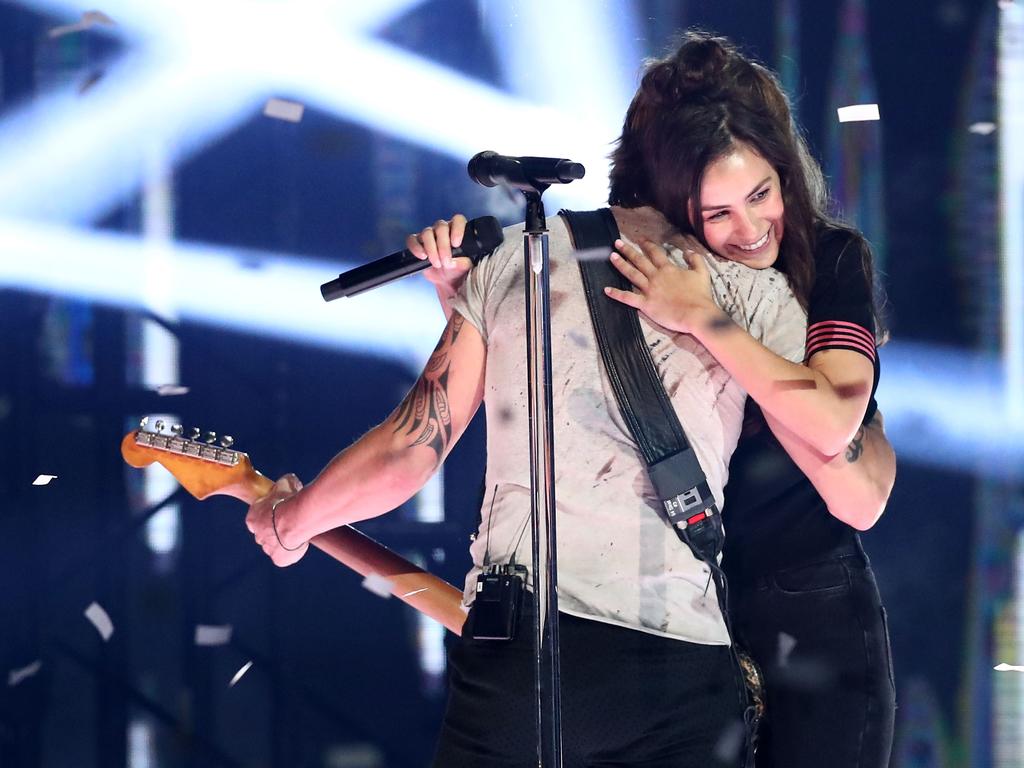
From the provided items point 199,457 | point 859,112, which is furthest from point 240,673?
point 859,112

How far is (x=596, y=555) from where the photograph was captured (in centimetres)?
147

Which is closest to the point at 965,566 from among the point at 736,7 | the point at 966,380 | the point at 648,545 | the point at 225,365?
the point at 966,380

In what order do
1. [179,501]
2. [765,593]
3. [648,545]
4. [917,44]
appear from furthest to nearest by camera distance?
[179,501] → [917,44] → [765,593] → [648,545]

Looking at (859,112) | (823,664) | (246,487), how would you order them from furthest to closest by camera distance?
(859,112), (246,487), (823,664)

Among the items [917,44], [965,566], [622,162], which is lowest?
[965,566]

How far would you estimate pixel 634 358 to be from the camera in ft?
4.96

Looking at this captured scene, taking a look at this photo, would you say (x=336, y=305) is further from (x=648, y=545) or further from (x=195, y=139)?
(x=648, y=545)

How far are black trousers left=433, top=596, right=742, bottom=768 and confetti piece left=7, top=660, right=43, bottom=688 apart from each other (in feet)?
8.30

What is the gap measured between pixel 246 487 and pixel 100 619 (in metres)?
1.61

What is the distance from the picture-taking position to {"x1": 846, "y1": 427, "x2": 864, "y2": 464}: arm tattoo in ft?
5.86

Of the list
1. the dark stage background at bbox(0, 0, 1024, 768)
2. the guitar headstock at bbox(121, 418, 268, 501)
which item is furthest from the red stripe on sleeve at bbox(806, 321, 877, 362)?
the dark stage background at bbox(0, 0, 1024, 768)

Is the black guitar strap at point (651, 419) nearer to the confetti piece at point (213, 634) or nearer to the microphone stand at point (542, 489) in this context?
the microphone stand at point (542, 489)

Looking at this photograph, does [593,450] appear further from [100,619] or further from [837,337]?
[100,619]

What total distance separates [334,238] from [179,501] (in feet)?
2.86
